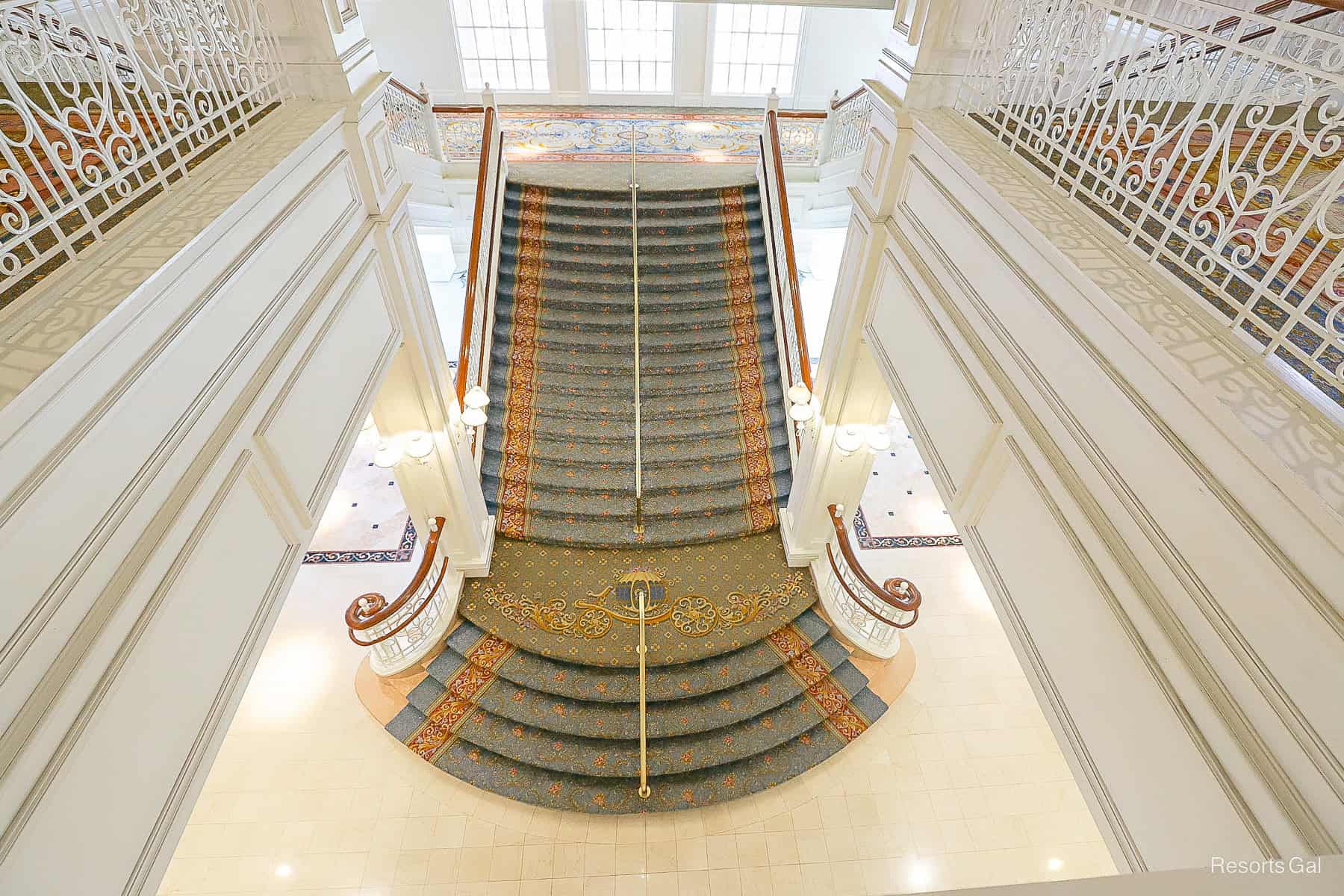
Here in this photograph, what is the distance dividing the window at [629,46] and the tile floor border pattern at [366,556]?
7.46 meters

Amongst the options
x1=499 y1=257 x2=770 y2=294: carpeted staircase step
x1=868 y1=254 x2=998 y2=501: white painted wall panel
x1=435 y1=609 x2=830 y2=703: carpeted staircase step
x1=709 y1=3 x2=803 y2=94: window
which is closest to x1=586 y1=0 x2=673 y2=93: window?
x1=709 y1=3 x2=803 y2=94: window

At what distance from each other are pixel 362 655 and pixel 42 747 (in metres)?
4.75

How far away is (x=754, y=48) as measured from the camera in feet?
32.5

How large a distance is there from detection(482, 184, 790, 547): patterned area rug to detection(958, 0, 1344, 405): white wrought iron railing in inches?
157

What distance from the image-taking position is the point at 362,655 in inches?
231

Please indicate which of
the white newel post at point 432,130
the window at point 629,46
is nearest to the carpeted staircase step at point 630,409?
the white newel post at point 432,130

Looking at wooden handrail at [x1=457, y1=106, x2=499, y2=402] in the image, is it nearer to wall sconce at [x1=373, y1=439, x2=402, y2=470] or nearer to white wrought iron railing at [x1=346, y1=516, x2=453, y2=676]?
wall sconce at [x1=373, y1=439, x2=402, y2=470]

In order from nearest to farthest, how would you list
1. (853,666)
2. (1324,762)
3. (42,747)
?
(1324,762)
(42,747)
(853,666)

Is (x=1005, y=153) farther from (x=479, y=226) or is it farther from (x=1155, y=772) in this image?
(x=479, y=226)

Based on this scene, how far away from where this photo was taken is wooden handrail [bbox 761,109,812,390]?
5941 mm

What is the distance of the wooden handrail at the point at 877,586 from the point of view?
545cm

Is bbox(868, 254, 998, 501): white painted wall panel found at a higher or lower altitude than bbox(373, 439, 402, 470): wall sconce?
higher

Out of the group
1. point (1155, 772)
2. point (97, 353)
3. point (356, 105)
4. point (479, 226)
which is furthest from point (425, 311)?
point (1155, 772)

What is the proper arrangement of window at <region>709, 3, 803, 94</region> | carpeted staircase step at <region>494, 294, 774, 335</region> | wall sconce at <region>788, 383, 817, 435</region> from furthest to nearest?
window at <region>709, 3, 803, 94</region>, carpeted staircase step at <region>494, 294, 774, 335</region>, wall sconce at <region>788, 383, 817, 435</region>
